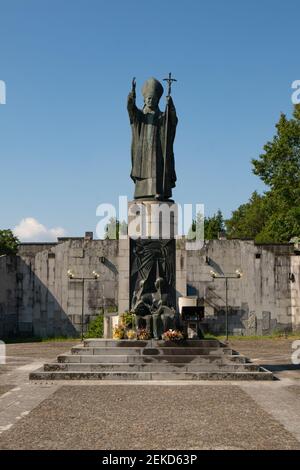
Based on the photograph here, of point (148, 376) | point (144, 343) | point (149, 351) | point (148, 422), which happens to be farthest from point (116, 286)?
point (148, 422)

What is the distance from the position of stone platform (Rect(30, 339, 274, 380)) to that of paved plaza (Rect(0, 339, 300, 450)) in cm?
56

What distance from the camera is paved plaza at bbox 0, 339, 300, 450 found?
8.34 meters

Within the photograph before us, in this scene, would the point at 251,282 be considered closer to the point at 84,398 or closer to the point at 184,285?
the point at 184,285

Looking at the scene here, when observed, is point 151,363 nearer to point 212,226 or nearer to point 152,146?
point 152,146

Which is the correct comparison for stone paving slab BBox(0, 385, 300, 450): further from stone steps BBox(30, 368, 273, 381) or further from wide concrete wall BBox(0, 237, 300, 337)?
wide concrete wall BBox(0, 237, 300, 337)

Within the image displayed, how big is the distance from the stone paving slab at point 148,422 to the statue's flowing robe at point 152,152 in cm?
803

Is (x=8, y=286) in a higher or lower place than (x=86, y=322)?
higher

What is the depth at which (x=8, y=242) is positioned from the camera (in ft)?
205

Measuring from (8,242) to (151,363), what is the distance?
49626mm

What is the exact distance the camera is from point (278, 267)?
32.2 m

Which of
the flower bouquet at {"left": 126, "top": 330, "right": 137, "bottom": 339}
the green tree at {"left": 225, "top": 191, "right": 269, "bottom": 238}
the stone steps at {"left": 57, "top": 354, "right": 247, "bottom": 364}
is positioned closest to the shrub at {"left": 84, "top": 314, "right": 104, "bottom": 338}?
the flower bouquet at {"left": 126, "top": 330, "right": 137, "bottom": 339}

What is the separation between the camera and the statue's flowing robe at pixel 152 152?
62.8ft
